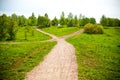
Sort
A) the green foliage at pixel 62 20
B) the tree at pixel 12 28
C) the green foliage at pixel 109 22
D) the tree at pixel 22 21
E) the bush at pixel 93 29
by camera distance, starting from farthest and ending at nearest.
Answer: the green foliage at pixel 109 22, the tree at pixel 22 21, the green foliage at pixel 62 20, the bush at pixel 93 29, the tree at pixel 12 28

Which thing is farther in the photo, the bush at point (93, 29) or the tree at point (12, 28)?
the bush at point (93, 29)

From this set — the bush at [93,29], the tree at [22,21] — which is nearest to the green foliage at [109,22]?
the bush at [93,29]

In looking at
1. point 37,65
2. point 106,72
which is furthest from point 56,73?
point 106,72

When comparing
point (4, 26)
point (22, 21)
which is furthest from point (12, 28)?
point (22, 21)

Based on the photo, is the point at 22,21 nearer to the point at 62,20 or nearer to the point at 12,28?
the point at 62,20

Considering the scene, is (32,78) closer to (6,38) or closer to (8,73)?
(8,73)

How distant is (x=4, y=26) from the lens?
40.9 meters

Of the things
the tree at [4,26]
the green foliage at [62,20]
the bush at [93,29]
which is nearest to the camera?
the tree at [4,26]

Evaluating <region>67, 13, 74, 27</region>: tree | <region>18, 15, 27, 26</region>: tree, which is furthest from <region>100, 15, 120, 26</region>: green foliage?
<region>18, 15, 27, 26</region>: tree

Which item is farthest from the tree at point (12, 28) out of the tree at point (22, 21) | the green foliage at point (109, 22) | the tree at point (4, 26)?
the green foliage at point (109, 22)

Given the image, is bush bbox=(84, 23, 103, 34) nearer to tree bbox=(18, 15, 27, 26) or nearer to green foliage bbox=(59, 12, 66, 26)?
green foliage bbox=(59, 12, 66, 26)

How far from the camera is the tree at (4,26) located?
132 ft

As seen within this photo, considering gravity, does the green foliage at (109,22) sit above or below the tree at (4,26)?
above

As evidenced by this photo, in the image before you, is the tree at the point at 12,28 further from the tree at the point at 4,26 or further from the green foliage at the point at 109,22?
the green foliage at the point at 109,22
